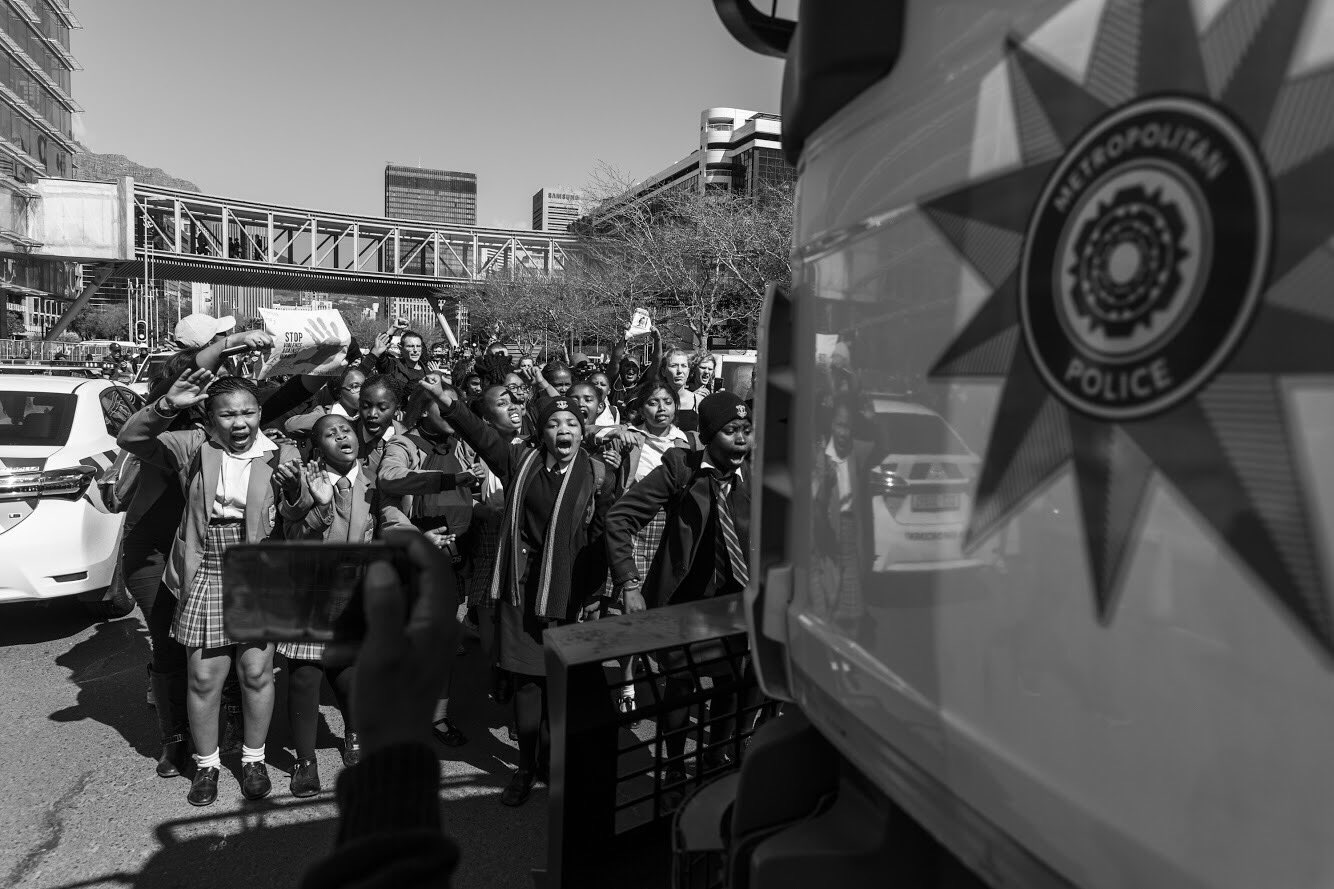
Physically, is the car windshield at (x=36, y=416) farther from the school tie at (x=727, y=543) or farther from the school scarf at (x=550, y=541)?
the school tie at (x=727, y=543)

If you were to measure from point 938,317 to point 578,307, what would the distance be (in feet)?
147

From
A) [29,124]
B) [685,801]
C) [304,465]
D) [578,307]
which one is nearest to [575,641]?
[685,801]

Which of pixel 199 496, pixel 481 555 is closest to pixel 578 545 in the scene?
pixel 481 555

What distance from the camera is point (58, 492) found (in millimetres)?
5988

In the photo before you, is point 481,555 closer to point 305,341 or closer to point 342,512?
point 342,512

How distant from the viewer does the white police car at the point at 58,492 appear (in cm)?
578

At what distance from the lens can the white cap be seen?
4.74 metres

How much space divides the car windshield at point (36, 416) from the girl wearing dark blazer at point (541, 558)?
3854 mm

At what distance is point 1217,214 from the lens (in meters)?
0.81

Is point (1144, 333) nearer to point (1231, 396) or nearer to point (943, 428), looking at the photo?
point (1231, 396)

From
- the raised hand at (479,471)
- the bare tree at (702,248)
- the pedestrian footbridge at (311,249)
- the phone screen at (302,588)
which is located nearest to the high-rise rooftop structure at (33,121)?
the pedestrian footbridge at (311,249)

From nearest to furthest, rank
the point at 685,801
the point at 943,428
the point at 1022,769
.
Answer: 1. the point at 1022,769
2. the point at 943,428
3. the point at 685,801

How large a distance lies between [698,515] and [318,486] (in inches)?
64.0

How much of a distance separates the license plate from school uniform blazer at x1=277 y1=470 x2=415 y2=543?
3.06m
